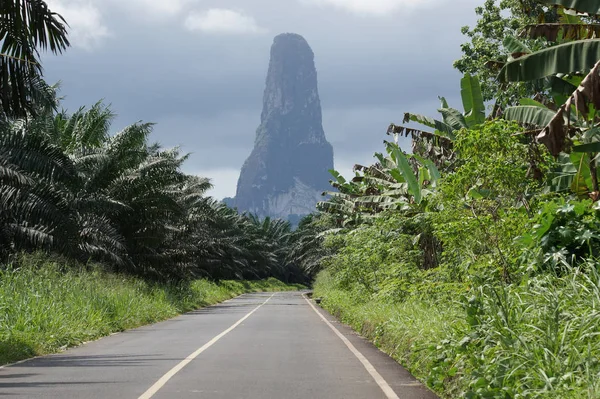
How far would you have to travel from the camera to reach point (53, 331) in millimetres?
15984

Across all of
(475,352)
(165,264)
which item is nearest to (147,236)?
(165,264)

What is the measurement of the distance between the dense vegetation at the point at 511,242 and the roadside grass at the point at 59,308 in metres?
6.61

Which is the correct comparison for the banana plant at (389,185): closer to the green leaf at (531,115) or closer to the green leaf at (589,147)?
the green leaf at (531,115)

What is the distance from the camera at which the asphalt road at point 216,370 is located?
9.34m

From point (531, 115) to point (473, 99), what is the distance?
4.06m

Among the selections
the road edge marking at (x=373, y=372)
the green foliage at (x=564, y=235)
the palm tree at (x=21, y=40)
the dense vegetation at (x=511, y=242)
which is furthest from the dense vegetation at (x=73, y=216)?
the green foliage at (x=564, y=235)

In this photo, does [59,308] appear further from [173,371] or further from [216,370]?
[216,370]

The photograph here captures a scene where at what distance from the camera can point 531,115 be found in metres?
15.6

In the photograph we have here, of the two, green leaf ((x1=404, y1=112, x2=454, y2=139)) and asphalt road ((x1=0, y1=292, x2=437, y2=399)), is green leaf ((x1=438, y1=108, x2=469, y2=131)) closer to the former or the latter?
green leaf ((x1=404, y1=112, x2=454, y2=139))

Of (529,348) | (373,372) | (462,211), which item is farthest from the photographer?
(462,211)

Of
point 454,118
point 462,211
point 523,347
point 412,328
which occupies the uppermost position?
point 454,118

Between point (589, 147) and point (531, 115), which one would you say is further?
point (531, 115)

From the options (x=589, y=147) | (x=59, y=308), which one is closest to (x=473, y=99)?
(x=589, y=147)

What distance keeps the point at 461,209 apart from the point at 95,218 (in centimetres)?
1963
